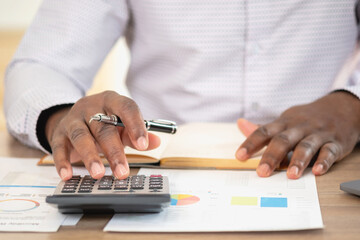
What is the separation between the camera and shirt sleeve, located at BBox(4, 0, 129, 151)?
1.01 meters

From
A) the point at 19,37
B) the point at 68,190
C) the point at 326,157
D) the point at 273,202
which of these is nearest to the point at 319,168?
the point at 326,157

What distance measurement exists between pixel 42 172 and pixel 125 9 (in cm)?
53

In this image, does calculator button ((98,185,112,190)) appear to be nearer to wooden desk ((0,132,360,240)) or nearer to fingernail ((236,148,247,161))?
wooden desk ((0,132,360,240))

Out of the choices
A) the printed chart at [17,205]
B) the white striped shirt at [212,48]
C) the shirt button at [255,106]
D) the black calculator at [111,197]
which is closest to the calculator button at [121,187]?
the black calculator at [111,197]

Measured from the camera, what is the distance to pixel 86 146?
29.2 inches

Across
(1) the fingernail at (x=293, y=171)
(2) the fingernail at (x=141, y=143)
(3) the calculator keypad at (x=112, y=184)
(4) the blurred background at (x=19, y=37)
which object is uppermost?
(2) the fingernail at (x=141, y=143)

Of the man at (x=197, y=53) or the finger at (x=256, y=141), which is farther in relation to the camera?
the man at (x=197, y=53)

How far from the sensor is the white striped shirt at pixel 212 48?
1.14 metres

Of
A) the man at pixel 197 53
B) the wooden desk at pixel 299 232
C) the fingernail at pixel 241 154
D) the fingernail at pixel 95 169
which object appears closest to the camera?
the wooden desk at pixel 299 232

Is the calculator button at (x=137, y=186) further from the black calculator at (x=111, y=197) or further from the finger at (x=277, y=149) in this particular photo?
the finger at (x=277, y=149)

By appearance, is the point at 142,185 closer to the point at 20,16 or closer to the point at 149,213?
the point at 149,213

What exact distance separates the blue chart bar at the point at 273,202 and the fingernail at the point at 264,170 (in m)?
0.09

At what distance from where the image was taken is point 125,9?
1223 millimetres

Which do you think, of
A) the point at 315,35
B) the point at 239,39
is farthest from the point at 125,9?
the point at 315,35
